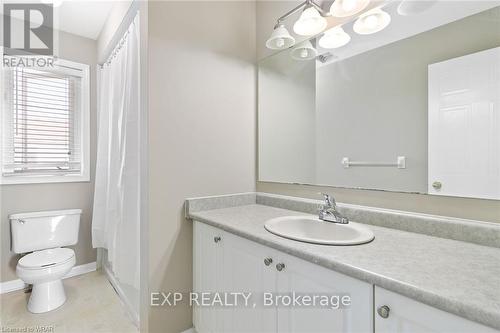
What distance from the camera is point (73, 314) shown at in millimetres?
1833

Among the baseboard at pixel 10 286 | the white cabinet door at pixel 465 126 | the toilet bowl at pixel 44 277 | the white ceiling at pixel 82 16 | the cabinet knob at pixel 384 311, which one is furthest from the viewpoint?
the baseboard at pixel 10 286

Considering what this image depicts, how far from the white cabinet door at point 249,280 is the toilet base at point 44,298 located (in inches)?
60.0

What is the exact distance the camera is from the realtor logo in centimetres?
215

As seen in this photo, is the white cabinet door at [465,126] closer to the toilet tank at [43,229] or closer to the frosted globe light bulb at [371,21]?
the frosted globe light bulb at [371,21]

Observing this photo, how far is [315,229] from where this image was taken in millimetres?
1325

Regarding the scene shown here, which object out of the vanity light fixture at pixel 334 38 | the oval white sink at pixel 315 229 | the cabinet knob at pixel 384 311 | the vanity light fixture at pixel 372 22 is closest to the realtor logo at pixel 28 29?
the vanity light fixture at pixel 334 38

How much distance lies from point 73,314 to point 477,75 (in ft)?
9.16

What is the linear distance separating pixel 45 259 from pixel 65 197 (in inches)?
26.6

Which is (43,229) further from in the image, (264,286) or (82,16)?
(264,286)

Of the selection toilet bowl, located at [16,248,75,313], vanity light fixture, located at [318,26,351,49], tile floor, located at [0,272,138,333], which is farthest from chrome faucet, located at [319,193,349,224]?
toilet bowl, located at [16,248,75,313]

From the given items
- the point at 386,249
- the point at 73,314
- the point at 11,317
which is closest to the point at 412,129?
the point at 386,249

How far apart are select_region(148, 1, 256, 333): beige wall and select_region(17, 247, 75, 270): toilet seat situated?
107 cm

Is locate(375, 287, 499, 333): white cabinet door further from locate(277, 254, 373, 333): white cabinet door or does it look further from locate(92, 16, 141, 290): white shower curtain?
locate(92, 16, 141, 290): white shower curtain

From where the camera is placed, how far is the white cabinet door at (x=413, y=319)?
0.57 metres
